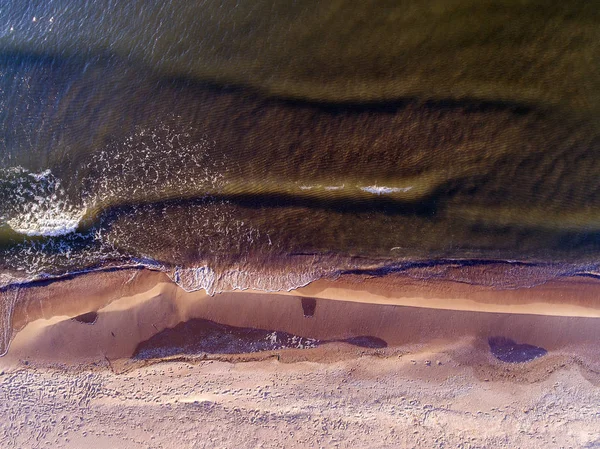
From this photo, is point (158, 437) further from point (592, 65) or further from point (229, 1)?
point (592, 65)

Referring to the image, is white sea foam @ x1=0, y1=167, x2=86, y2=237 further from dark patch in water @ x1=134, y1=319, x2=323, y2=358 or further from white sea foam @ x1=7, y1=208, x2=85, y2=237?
dark patch in water @ x1=134, y1=319, x2=323, y2=358

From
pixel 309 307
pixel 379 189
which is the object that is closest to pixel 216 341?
pixel 309 307

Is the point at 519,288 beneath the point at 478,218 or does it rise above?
beneath

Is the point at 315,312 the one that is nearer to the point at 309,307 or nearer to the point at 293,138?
the point at 309,307

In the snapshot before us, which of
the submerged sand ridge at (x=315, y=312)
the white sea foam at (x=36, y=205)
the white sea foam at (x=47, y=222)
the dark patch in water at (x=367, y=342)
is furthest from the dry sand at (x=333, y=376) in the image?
the white sea foam at (x=36, y=205)

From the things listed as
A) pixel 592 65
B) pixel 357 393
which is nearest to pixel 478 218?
pixel 592 65
